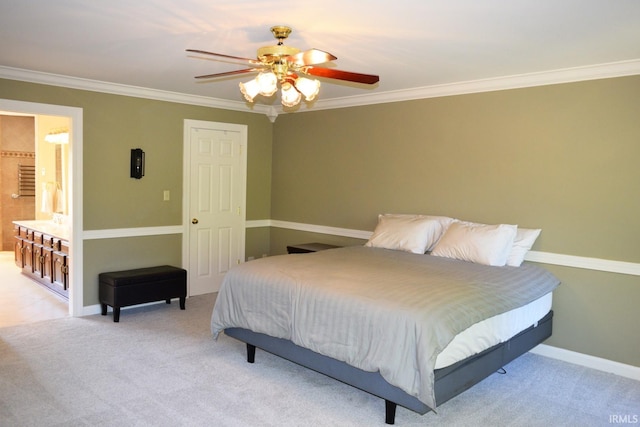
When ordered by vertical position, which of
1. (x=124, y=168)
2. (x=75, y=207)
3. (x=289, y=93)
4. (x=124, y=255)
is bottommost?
(x=124, y=255)

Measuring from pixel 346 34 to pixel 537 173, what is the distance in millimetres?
2200

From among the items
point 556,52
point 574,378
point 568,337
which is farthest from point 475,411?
point 556,52

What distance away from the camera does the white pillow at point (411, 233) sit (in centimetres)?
468

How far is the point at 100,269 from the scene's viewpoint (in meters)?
5.23

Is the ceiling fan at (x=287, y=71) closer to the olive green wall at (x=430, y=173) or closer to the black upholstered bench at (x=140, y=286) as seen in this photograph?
the olive green wall at (x=430, y=173)

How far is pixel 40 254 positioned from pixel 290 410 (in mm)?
4657

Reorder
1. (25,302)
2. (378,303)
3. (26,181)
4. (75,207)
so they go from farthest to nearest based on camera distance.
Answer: (26,181) → (25,302) → (75,207) → (378,303)

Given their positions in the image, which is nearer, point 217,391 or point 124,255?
point 217,391

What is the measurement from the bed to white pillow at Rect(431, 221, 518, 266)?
0.29ft

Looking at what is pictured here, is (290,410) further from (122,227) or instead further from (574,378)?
(122,227)

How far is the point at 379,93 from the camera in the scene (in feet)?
17.4

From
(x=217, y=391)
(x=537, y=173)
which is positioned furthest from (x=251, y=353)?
(x=537, y=173)

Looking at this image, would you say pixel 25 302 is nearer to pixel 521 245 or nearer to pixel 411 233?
pixel 411 233

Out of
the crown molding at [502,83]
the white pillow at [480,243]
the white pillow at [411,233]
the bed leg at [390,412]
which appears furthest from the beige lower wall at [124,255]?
the bed leg at [390,412]
